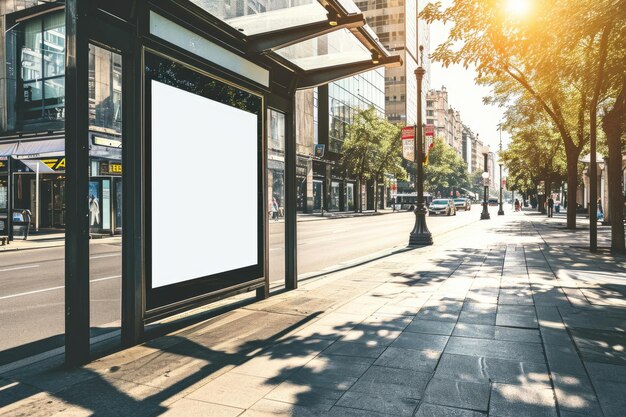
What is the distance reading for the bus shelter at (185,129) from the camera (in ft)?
12.1

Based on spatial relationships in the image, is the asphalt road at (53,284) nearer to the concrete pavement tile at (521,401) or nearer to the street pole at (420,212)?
the street pole at (420,212)

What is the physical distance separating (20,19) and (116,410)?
27.0 metres

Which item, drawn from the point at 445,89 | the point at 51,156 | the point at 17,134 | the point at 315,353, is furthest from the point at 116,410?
the point at 445,89

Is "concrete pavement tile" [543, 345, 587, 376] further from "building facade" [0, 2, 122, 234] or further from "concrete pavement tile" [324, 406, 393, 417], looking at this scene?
"building facade" [0, 2, 122, 234]

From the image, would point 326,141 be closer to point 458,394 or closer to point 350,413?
point 458,394

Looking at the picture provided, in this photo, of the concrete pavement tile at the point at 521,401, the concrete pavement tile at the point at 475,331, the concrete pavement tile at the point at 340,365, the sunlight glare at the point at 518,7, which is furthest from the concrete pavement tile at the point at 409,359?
the sunlight glare at the point at 518,7

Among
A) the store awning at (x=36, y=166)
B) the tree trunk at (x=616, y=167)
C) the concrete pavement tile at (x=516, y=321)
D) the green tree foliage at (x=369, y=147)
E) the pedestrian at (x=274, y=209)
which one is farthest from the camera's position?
the green tree foliage at (x=369, y=147)

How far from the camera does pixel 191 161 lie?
484 centimetres

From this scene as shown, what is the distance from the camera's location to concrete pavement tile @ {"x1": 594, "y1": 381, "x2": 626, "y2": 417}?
2912 millimetres

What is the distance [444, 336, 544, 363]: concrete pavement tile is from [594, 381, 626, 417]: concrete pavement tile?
0.58 metres

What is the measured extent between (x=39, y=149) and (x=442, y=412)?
2357cm

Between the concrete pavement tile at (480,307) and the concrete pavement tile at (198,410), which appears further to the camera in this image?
the concrete pavement tile at (480,307)

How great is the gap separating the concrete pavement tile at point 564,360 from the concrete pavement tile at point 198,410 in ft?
8.58

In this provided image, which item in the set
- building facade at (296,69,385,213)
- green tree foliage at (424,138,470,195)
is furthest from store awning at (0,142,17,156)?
green tree foliage at (424,138,470,195)
